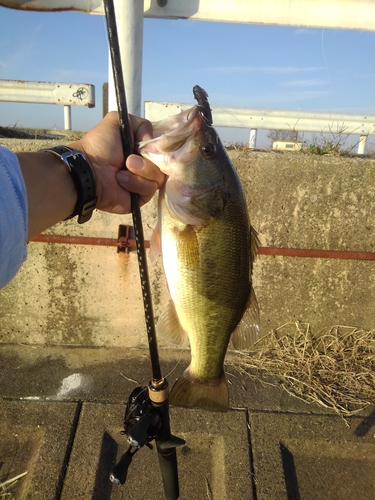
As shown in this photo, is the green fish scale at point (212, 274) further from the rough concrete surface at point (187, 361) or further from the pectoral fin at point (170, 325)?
the rough concrete surface at point (187, 361)

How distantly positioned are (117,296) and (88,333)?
51 centimetres

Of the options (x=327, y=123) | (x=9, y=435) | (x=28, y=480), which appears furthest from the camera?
(x=327, y=123)

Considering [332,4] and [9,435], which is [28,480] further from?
[332,4]

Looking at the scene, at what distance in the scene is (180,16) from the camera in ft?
12.9

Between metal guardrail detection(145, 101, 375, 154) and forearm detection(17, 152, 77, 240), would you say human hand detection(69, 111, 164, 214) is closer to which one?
forearm detection(17, 152, 77, 240)

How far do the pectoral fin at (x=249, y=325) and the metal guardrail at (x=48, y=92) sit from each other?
371cm

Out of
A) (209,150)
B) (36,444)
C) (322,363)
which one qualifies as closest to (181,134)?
(209,150)

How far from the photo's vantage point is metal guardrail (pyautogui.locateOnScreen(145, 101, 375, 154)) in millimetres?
4711

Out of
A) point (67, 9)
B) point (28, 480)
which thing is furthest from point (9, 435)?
point (67, 9)

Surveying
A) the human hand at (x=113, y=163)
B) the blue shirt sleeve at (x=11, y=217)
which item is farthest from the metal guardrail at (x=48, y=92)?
the blue shirt sleeve at (x=11, y=217)

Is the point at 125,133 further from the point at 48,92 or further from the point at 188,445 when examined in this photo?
the point at 48,92

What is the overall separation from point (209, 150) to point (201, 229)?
0.38 metres

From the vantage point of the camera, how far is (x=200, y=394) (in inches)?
80.4

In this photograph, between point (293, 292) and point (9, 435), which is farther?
point (293, 292)
